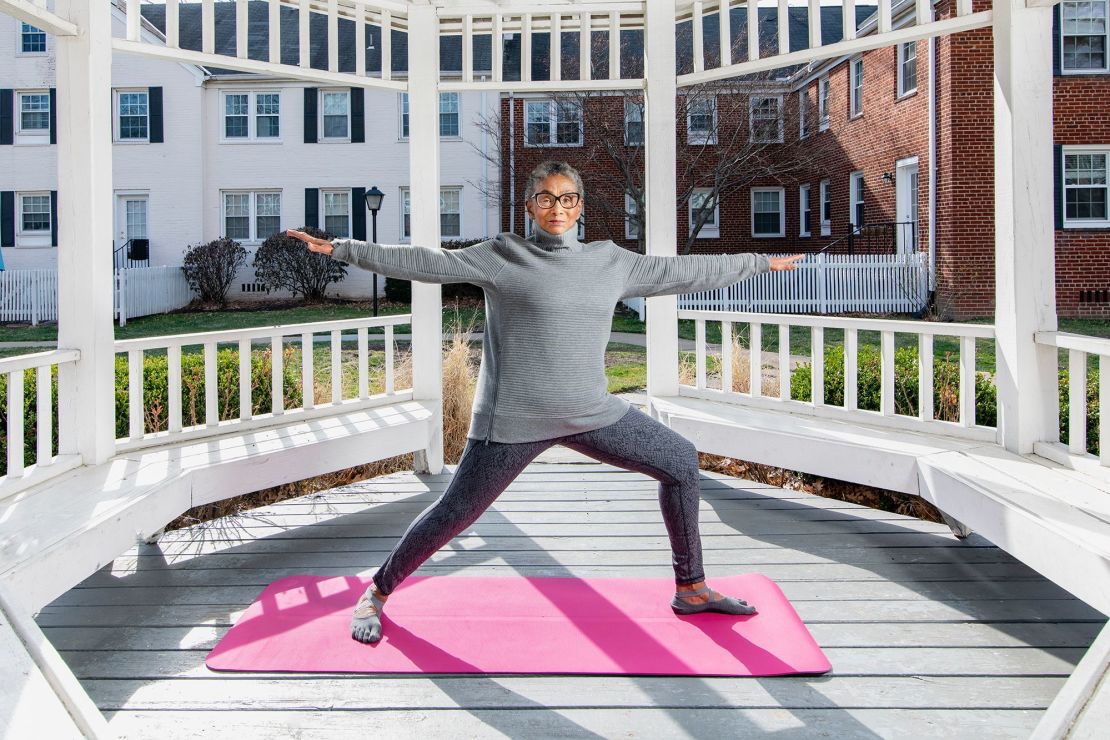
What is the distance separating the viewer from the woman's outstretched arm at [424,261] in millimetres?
3170

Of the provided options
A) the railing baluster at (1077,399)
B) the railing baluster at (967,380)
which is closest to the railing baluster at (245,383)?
the railing baluster at (967,380)

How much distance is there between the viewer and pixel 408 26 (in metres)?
6.17

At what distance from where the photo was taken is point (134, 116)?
926 inches

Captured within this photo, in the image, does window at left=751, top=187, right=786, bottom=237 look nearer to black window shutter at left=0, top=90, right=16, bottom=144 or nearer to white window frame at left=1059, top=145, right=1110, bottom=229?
white window frame at left=1059, top=145, right=1110, bottom=229

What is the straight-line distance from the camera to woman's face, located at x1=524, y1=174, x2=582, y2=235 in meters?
3.30

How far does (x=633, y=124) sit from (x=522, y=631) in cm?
1957

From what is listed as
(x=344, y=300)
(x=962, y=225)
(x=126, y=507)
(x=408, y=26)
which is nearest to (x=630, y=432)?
(x=126, y=507)

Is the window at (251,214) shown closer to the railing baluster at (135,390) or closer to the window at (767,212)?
the window at (767,212)

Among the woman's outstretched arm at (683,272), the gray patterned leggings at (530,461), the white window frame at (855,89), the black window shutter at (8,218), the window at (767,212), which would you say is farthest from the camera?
the window at (767,212)

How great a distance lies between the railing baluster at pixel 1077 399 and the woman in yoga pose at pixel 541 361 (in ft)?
5.03

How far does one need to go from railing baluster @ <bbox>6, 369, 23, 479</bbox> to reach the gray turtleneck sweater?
1.53 metres

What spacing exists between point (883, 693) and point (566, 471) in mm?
3541

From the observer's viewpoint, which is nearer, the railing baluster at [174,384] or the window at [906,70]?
the railing baluster at [174,384]

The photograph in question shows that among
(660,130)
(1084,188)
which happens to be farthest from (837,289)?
(660,130)
